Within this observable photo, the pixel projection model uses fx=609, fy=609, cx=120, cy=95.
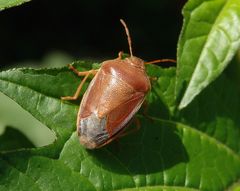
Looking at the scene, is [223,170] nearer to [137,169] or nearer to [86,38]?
[137,169]

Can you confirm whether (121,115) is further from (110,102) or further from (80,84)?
(80,84)

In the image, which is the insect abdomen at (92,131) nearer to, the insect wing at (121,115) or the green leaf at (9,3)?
the insect wing at (121,115)

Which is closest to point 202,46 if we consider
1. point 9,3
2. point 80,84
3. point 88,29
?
point 80,84

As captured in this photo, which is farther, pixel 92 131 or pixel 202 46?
pixel 92 131

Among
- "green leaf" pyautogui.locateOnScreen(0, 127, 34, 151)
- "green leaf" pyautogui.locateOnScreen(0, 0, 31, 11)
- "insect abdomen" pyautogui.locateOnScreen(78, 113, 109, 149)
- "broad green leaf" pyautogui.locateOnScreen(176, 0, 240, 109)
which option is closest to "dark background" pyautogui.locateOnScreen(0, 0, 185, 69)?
"green leaf" pyautogui.locateOnScreen(0, 127, 34, 151)

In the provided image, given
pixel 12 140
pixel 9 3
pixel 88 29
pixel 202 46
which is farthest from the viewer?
pixel 88 29

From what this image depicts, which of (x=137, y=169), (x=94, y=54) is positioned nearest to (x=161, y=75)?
(x=137, y=169)
